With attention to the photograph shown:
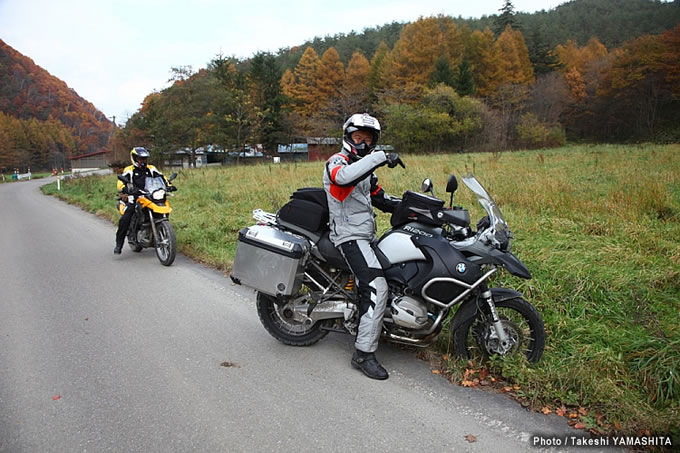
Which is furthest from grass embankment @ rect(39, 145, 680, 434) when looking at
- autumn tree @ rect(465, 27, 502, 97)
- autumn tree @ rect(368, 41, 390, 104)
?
autumn tree @ rect(465, 27, 502, 97)

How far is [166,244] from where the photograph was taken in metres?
7.60

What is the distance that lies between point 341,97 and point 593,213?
159 feet

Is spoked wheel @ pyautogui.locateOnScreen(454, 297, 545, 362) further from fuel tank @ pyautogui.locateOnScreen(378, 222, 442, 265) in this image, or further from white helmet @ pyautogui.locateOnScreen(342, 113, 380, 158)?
white helmet @ pyautogui.locateOnScreen(342, 113, 380, 158)

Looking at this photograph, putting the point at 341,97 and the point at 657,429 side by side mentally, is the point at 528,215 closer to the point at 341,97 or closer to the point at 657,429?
the point at 657,429

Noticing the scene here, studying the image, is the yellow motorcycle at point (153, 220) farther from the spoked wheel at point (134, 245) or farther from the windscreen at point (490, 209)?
the windscreen at point (490, 209)

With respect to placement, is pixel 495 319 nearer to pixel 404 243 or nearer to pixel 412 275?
pixel 412 275

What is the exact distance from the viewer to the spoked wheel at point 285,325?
4.36 m

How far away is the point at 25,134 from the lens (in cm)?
8288

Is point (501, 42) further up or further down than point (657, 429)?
further up

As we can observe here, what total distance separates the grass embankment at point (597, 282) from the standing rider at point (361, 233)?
2.45 feet

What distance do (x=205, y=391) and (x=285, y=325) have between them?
1067mm

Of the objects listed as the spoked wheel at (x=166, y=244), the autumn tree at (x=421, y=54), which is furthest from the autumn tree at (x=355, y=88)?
the spoked wheel at (x=166, y=244)

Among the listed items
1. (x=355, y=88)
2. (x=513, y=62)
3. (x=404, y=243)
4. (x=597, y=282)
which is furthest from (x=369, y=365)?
(x=513, y=62)

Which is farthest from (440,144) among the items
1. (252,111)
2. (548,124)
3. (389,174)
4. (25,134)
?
(25,134)
